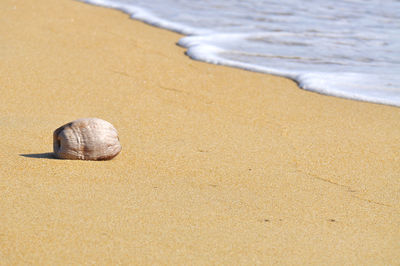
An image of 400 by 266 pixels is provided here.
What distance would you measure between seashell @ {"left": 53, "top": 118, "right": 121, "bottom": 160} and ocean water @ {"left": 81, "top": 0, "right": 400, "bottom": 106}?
226cm

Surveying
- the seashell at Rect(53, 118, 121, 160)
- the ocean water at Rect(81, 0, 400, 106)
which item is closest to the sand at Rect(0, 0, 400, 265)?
the seashell at Rect(53, 118, 121, 160)

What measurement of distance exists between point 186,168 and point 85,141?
1.65ft

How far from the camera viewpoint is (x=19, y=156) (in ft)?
9.55

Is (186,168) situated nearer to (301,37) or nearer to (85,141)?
(85,141)

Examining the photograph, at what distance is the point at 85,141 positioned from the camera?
2.86 meters

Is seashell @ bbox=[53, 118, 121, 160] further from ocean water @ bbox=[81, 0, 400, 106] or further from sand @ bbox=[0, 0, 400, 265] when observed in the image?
ocean water @ bbox=[81, 0, 400, 106]

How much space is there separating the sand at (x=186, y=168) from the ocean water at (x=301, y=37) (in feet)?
1.36

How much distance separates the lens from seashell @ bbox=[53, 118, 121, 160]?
9.30 ft

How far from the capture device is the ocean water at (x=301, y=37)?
5.01 m

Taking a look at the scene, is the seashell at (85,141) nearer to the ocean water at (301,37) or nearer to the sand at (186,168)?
the sand at (186,168)

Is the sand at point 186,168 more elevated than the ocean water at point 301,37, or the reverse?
the ocean water at point 301,37

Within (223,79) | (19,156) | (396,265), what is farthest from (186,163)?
(223,79)

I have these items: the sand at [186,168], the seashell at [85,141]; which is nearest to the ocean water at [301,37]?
the sand at [186,168]

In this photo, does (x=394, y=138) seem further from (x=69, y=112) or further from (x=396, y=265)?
(x=69, y=112)
